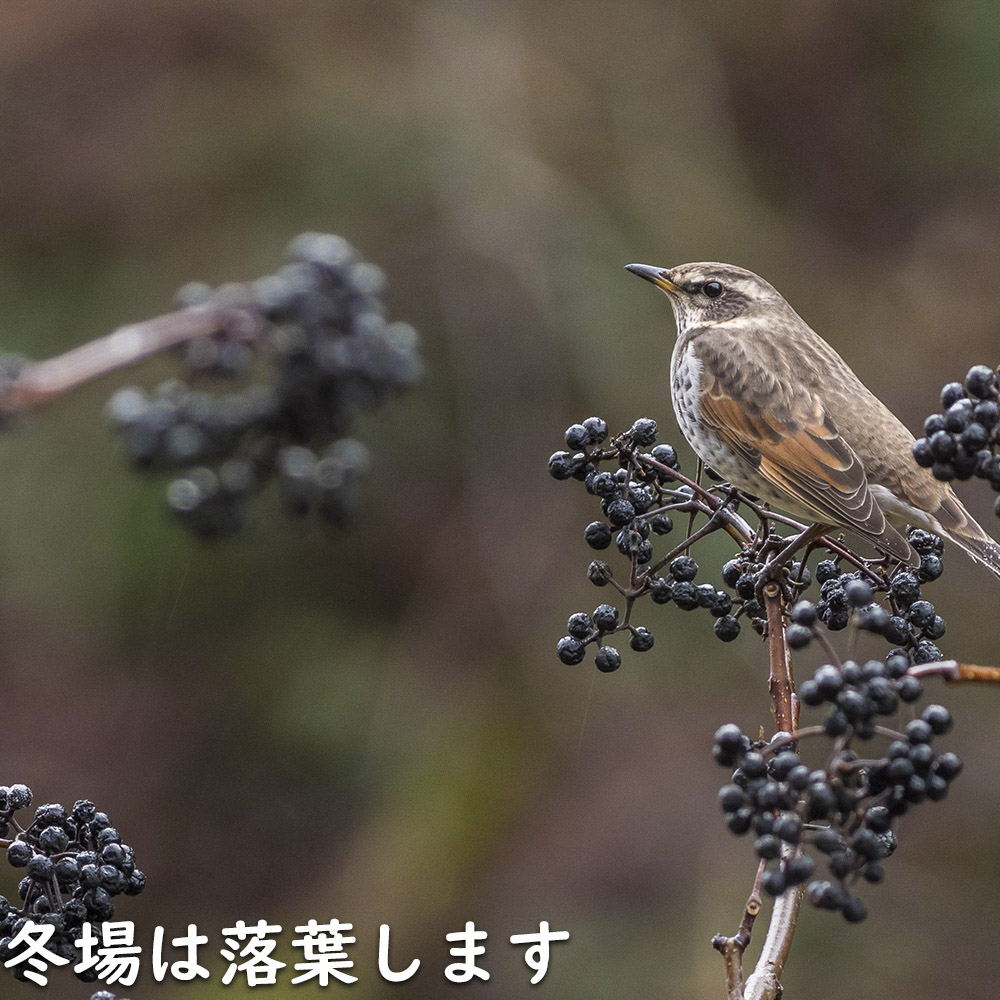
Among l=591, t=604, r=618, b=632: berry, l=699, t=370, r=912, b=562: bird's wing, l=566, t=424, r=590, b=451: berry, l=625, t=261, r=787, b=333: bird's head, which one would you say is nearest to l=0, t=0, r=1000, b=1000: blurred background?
l=625, t=261, r=787, b=333: bird's head

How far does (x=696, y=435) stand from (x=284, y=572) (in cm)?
450

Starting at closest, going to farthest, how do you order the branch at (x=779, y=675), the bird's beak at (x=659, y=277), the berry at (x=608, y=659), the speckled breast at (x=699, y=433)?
the branch at (x=779, y=675) < the berry at (x=608, y=659) < the speckled breast at (x=699, y=433) < the bird's beak at (x=659, y=277)

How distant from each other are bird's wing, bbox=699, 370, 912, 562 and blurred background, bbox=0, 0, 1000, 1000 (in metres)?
2.21

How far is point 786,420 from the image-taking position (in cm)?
379

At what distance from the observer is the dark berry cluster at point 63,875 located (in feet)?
5.96

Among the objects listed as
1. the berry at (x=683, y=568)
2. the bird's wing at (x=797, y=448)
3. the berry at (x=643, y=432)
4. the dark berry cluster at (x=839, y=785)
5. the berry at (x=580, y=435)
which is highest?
the bird's wing at (x=797, y=448)

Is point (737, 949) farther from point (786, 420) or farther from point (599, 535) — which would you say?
point (786, 420)

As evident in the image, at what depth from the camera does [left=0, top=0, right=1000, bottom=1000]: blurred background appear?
22.5ft

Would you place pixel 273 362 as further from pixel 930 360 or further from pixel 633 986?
pixel 930 360

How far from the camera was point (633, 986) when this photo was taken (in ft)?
20.9

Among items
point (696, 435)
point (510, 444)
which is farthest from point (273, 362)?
point (510, 444)

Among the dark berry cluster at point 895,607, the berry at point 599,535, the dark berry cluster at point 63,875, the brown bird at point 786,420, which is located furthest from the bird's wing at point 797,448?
the dark berry cluster at point 63,875

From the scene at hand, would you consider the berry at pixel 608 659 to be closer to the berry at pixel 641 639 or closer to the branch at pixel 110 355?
the berry at pixel 641 639

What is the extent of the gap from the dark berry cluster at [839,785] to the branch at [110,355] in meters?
0.95
